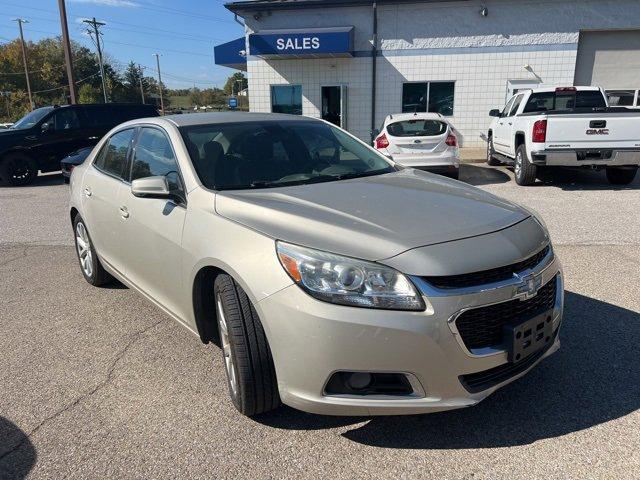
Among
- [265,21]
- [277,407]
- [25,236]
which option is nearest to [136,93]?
[265,21]

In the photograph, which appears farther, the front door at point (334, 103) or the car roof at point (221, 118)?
the front door at point (334, 103)

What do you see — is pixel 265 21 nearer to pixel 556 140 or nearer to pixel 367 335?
pixel 556 140

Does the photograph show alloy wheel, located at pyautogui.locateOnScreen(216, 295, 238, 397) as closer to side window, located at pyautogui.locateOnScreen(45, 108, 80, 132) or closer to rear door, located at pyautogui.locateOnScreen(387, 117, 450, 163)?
rear door, located at pyautogui.locateOnScreen(387, 117, 450, 163)

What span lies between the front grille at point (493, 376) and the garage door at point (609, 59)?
1766 cm

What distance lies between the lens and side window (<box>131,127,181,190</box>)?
338 cm

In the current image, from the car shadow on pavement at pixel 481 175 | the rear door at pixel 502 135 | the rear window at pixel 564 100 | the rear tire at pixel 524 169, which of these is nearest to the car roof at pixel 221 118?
the rear tire at pixel 524 169

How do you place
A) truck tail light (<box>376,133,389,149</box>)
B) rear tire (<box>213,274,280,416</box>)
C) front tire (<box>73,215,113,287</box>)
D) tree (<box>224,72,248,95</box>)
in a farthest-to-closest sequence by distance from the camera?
tree (<box>224,72,248,95</box>), truck tail light (<box>376,133,389,149</box>), front tire (<box>73,215,113,287</box>), rear tire (<box>213,274,280,416</box>)

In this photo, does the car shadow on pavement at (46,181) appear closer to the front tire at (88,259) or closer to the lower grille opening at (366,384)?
the front tire at (88,259)

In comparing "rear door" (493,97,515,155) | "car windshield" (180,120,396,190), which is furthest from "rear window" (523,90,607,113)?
"car windshield" (180,120,396,190)

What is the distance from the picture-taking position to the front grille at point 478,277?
2.28 m

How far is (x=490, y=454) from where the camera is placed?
249cm

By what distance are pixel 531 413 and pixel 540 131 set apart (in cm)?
770

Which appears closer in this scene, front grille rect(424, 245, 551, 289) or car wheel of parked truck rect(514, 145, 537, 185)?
front grille rect(424, 245, 551, 289)

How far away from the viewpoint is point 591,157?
30.3 feet
